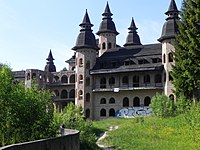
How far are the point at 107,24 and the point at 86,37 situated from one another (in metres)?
6.99

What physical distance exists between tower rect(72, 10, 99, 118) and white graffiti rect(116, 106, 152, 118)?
519cm

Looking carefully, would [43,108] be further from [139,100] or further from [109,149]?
[139,100]

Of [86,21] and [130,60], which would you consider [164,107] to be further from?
[86,21]

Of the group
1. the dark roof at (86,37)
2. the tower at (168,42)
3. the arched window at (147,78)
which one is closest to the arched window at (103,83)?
the dark roof at (86,37)

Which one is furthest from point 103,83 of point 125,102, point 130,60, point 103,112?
point 130,60

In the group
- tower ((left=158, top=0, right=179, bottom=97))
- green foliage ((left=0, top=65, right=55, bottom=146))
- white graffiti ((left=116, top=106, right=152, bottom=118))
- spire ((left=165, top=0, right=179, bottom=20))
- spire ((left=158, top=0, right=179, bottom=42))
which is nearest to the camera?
green foliage ((left=0, top=65, right=55, bottom=146))

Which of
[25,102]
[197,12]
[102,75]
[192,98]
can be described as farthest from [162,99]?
[25,102]

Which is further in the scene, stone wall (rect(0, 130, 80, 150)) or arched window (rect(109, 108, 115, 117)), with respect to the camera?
arched window (rect(109, 108, 115, 117))

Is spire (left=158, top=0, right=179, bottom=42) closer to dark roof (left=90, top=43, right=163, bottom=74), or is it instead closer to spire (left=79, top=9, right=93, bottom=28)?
dark roof (left=90, top=43, right=163, bottom=74)

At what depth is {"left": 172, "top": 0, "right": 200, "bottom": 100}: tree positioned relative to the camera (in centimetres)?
3141

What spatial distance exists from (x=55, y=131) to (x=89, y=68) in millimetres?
34353

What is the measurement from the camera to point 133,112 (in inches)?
1852

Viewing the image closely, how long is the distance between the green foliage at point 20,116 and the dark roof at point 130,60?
3045 centimetres

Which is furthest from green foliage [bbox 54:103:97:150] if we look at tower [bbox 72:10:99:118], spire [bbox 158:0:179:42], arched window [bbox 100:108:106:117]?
tower [bbox 72:10:99:118]
